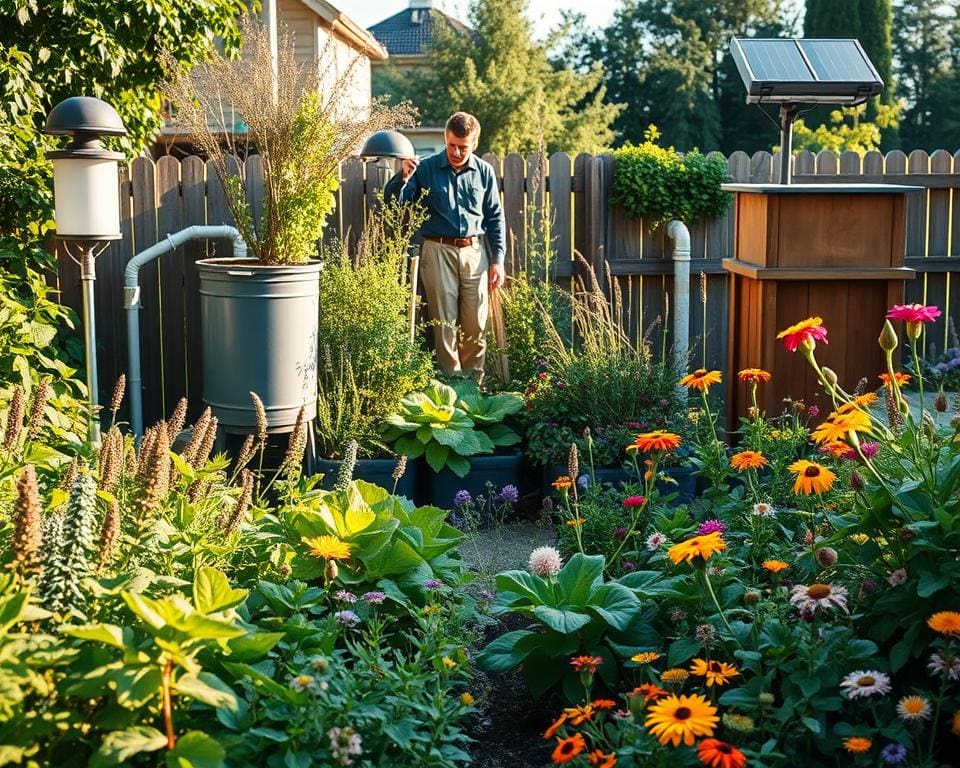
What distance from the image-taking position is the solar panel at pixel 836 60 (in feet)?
17.5

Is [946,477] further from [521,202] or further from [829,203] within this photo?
[521,202]

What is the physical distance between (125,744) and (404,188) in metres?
4.87

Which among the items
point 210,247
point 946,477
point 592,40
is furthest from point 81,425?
point 592,40

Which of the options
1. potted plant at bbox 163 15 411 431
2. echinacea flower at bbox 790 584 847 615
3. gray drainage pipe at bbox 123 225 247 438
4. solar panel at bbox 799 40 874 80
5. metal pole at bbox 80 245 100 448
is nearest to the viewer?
echinacea flower at bbox 790 584 847 615

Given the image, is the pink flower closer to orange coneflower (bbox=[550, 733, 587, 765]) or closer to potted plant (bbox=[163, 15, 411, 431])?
orange coneflower (bbox=[550, 733, 587, 765])

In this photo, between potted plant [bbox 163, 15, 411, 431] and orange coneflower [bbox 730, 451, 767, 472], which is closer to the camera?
orange coneflower [bbox 730, 451, 767, 472]

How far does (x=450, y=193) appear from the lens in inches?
262

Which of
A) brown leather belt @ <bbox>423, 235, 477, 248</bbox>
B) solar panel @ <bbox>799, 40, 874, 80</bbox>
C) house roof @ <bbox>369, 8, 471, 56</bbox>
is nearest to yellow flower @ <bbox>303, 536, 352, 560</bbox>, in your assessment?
solar panel @ <bbox>799, 40, 874, 80</bbox>

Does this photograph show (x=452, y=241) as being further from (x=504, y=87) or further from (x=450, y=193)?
(x=504, y=87)

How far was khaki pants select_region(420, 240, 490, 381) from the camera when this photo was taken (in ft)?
22.2

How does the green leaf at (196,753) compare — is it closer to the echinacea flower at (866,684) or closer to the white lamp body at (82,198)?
the echinacea flower at (866,684)

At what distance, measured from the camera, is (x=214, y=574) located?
2.47m

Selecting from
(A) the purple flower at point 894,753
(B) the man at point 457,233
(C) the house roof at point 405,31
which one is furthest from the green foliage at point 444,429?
(C) the house roof at point 405,31

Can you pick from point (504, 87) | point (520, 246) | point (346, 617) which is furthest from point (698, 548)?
point (504, 87)
